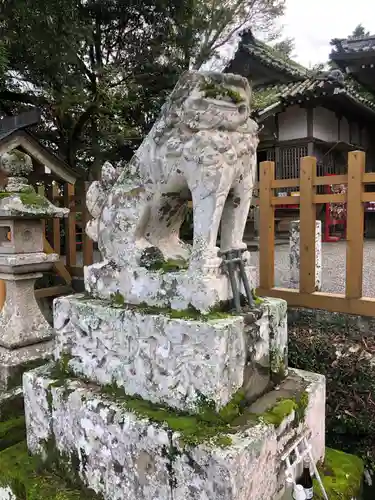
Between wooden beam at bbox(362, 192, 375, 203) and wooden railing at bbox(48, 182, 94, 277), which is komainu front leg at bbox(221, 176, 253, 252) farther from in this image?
wooden railing at bbox(48, 182, 94, 277)

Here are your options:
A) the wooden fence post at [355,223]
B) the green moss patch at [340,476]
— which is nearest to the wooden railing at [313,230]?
the wooden fence post at [355,223]

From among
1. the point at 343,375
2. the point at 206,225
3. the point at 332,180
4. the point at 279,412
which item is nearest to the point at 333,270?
the point at 332,180

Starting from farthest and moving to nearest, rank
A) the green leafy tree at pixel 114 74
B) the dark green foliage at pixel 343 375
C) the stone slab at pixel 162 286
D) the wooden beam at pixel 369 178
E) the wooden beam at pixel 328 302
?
the green leafy tree at pixel 114 74
the wooden beam at pixel 328 302
the wooden beam at pixel 369 178
the dark green foliage at pixel 343 375
the stone slab at pixel 162 286

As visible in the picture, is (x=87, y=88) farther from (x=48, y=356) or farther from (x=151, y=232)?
(x=151, y=232)

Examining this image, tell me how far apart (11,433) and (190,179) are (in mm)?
2171

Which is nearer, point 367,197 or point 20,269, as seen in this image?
point 367,197

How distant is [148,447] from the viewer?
5.38 ft

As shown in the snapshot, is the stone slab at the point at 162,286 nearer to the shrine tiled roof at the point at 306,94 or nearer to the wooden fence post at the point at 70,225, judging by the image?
the wooden fence post at the point at 70,225

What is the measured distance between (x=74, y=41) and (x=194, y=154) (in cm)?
510

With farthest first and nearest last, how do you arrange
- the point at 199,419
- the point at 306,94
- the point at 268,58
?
the point at 268,58
the point at 306,94
the point at 199,419

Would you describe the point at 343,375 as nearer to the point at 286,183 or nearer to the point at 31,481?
the point at 286,183

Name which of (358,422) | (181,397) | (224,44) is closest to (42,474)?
(181,397)

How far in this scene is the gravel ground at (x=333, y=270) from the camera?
511 cm

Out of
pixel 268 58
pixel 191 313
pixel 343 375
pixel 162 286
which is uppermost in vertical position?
pixel 268 58
